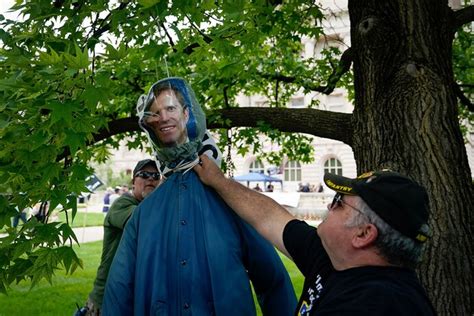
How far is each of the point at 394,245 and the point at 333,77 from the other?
4.36m

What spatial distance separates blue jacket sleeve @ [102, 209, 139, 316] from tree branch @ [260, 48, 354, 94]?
3215mm

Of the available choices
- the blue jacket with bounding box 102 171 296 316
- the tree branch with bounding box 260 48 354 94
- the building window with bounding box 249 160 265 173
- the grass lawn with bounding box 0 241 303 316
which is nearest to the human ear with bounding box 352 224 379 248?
the blue jacket with bounding box 102 171 296 316

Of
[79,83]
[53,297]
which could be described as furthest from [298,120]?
[53,297]

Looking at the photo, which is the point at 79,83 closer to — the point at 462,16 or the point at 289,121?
the point at 289,121

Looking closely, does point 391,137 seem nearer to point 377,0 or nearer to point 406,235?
point 377,0

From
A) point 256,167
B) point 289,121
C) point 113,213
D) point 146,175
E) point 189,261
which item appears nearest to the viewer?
point 189,261

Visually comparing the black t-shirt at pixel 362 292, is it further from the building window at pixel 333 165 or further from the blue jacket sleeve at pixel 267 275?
the building window at pixel 333 165

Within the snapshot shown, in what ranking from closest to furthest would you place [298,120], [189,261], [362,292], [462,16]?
[362,292]
[189,261]
[462,16]
[298,120]

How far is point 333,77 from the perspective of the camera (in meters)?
5.59

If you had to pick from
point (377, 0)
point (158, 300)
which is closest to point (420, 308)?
point (158, 300)

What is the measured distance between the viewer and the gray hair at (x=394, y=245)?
4.83ft

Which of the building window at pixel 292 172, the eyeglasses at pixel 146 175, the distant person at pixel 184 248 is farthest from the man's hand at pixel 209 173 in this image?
the building window at pixel 292 172

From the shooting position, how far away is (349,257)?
5.14ft

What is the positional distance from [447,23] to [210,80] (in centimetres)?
271
